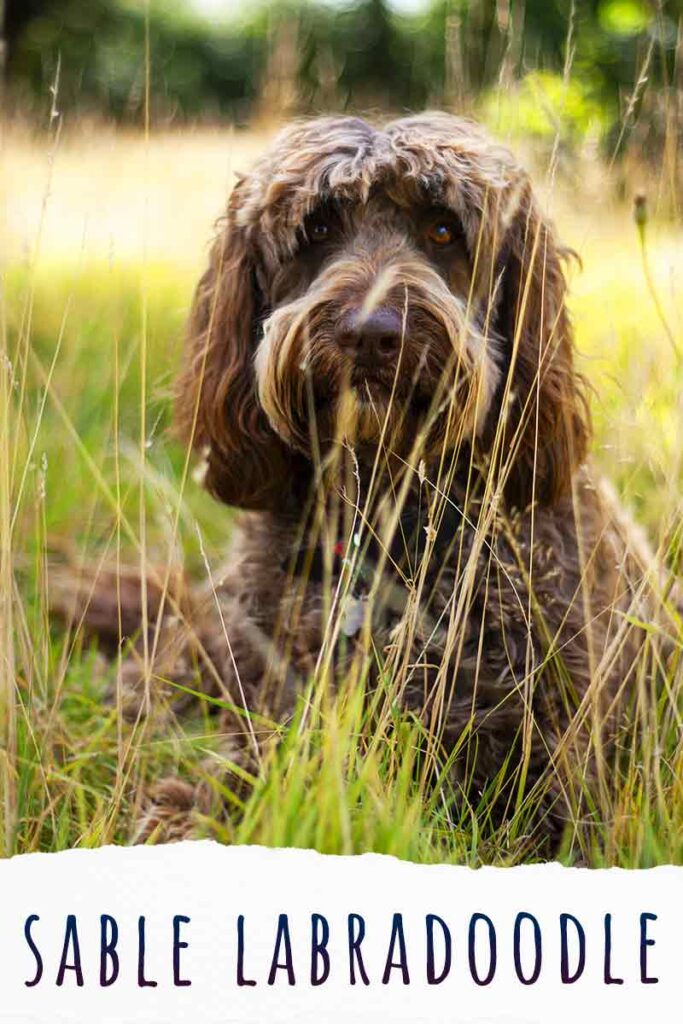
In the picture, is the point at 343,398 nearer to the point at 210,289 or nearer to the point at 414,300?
the point at 414,300

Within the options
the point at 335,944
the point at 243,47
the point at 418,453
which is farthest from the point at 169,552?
the point at 243,47

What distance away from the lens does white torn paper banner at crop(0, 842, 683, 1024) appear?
2.08 meters

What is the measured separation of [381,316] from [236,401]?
0.72 metres

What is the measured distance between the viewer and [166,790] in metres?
3.37

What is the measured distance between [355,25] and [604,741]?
17.3m

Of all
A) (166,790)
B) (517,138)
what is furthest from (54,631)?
(517,138)

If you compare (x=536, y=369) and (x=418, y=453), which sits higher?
(x=536, y=369)

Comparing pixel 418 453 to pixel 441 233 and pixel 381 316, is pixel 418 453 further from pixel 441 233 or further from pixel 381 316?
pixel 441 233

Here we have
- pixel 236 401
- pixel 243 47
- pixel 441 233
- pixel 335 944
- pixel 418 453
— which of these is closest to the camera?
pixel 335 944

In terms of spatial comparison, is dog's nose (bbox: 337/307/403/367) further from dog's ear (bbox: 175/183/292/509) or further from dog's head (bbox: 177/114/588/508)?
dog's ear (bbox: 175/183/292/509)

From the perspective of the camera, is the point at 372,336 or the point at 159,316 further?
the point at 159,316

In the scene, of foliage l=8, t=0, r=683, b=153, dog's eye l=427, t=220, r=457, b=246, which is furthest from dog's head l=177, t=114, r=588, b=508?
foliage l=8, t=0, r=683, b=153

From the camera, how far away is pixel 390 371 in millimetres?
2773

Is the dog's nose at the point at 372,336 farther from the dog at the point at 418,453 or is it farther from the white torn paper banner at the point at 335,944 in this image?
the white torn paper banner at the point at 335,944
